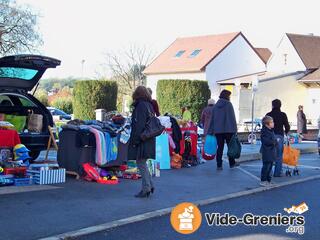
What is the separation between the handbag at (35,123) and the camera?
38.5 feet

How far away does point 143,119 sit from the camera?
8.88m

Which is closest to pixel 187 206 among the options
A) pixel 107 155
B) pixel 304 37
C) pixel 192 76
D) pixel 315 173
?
pixel 107 155

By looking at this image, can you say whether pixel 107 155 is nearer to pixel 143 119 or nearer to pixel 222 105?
pixel 143 119

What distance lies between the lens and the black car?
35.8ft

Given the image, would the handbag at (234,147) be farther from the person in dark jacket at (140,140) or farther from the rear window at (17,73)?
the rear window at (17,73)

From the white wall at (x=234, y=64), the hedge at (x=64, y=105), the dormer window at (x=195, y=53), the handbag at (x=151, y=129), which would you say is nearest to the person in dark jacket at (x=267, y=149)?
the handbag at (x=151, y=129)

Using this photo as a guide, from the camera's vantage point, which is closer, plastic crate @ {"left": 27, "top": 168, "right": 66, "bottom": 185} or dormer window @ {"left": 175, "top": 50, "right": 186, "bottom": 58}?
plastic crate @ {"left": 27, "top": 168, "right": 66, "bottom": 185}

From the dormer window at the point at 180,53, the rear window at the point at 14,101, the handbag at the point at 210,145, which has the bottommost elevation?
the handbag at the point at 210,145

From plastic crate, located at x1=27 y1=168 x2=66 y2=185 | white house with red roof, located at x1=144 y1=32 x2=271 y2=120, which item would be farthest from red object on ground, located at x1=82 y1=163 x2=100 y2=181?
white house with red roof, located at x1=144 y1=32 x2=271 y2=120

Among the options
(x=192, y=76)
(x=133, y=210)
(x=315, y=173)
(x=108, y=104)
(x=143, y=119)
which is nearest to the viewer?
(x=133, y=210)

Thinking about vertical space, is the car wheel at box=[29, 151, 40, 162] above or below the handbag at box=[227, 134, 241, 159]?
below

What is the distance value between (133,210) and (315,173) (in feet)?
21.9

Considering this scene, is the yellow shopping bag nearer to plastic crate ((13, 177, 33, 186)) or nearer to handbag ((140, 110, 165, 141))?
handbag ((140, 110, 165, 141))

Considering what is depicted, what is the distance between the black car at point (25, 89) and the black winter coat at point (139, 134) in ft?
9.54
